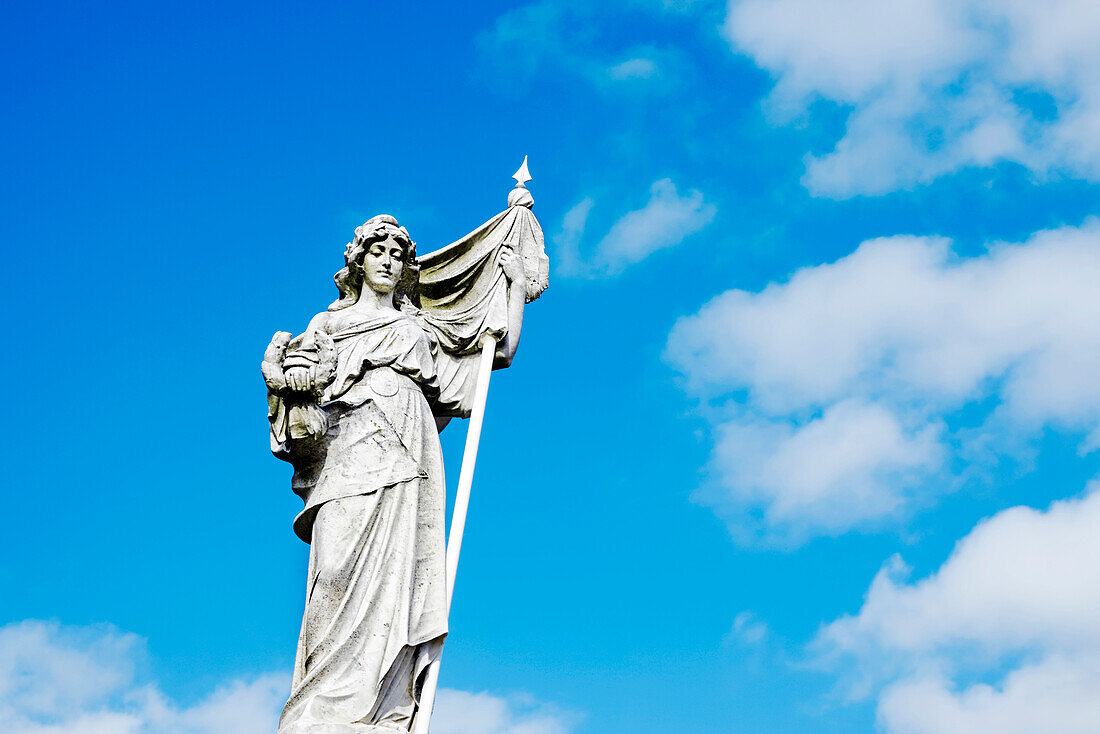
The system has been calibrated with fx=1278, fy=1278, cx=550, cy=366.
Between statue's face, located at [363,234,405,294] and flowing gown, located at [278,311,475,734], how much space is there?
385 mm

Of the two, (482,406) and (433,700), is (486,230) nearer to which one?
(482,406)

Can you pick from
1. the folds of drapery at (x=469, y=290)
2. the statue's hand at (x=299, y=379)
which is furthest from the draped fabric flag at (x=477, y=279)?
the statue's hand at (x=299, y=379)

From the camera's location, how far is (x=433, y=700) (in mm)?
10578

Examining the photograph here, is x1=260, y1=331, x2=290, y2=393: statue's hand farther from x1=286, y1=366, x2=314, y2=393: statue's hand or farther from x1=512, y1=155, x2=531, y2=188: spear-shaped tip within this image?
x1=512, y1=155, x2=531, y2=188: spear-shaped tip

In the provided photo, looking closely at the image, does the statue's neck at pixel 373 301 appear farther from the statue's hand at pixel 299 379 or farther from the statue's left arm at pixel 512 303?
the statue's hand at pixel 299 379

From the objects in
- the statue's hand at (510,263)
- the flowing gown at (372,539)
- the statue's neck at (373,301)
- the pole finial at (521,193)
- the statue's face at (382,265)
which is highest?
the pole finial at (521,193)

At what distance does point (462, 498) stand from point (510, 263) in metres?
2.73

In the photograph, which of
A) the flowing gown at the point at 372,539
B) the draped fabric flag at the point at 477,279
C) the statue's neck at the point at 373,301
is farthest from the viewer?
the draped fabric flag at the point at 477,279

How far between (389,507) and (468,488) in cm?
81

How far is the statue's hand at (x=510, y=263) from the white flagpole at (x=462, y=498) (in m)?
0.77

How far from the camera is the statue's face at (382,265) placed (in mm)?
12273

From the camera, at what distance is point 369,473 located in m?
11.1

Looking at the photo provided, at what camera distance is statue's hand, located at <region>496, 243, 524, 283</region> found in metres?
12.9

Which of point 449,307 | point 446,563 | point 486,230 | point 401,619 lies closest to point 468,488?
point 446,563
